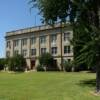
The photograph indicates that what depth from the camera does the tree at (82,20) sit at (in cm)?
2412

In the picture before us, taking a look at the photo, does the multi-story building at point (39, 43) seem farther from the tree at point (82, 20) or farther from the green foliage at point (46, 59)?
the tree at point (82, 20)

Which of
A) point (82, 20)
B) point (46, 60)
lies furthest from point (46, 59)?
point (82, 20)

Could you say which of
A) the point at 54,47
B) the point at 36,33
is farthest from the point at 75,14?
the point at 36,33

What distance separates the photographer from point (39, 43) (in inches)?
3410

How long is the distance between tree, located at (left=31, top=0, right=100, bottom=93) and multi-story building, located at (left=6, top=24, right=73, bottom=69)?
43484 millimetres

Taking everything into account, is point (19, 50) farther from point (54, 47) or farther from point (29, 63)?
point (54, 47)

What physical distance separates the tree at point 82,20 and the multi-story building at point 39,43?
143 ft

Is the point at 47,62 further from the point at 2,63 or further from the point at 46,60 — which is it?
the point at 2,63

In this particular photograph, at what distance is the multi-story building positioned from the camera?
262ft

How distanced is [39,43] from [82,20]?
2306 inches

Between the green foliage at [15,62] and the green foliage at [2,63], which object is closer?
the green foliage at [15,62]

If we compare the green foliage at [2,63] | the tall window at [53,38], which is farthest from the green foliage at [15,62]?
the tall window at [53,38]

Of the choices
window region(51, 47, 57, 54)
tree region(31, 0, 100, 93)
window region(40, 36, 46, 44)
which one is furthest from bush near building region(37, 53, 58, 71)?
tree region(31, 0, 100, 93)

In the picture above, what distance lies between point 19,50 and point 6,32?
9.93m
